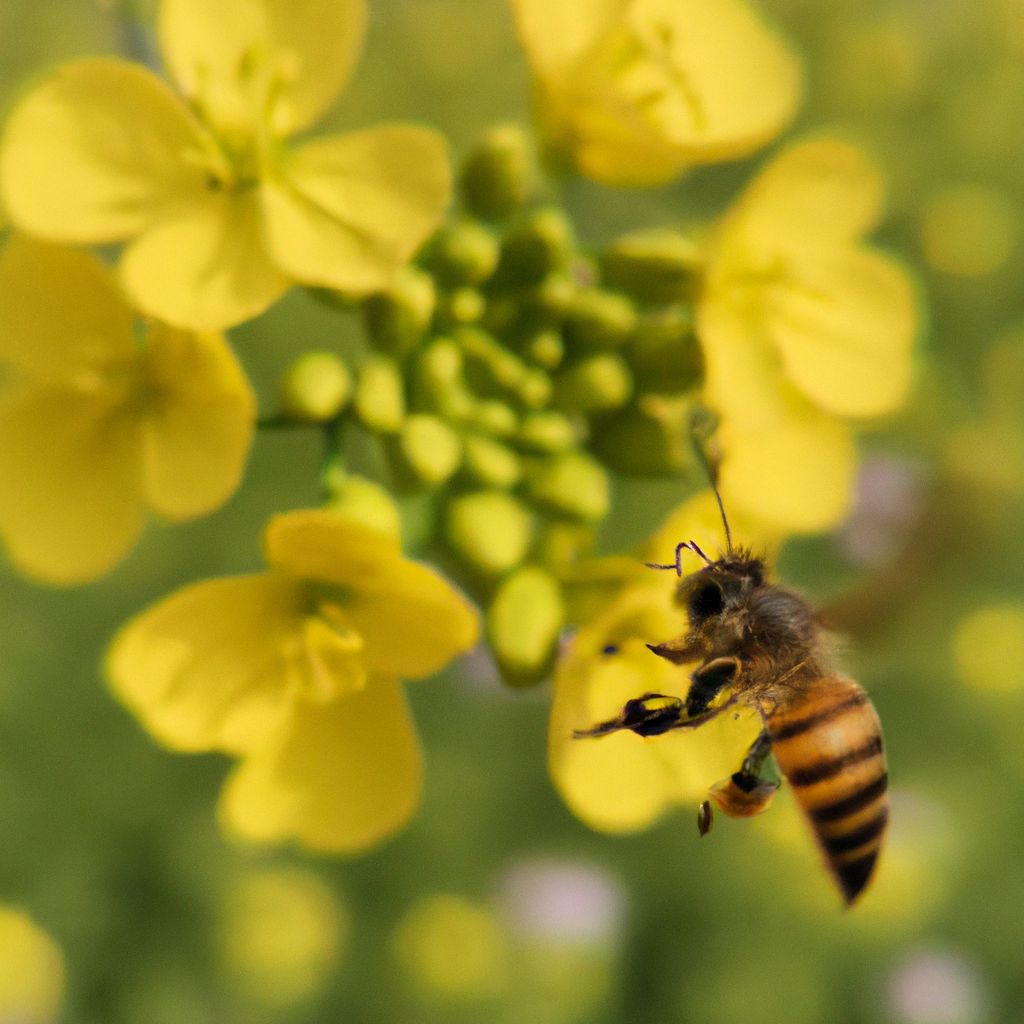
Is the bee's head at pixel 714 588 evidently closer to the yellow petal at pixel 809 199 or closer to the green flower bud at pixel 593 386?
the green flower bud at pixel 593 386

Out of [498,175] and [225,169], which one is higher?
[225,169]

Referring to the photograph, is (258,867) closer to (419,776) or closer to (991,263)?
(419,776)

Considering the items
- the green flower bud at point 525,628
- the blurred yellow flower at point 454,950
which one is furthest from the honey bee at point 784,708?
the blurred yellow flower at point 454,950

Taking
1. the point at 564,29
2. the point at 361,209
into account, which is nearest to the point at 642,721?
the point at 361,209

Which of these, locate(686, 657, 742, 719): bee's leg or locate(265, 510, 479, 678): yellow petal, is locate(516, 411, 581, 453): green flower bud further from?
locate(686, 657, 742, 719): bee's leg

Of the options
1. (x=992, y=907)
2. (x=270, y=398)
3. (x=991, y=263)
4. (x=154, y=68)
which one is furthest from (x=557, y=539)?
(x=991, y=263)

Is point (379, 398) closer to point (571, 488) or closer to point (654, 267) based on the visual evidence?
point (571, 488)

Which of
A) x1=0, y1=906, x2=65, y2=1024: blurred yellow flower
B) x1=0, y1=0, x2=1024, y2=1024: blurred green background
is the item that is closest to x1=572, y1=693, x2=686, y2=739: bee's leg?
x1=0, y1=0, x2=1024, y2=1024: blurred green background
